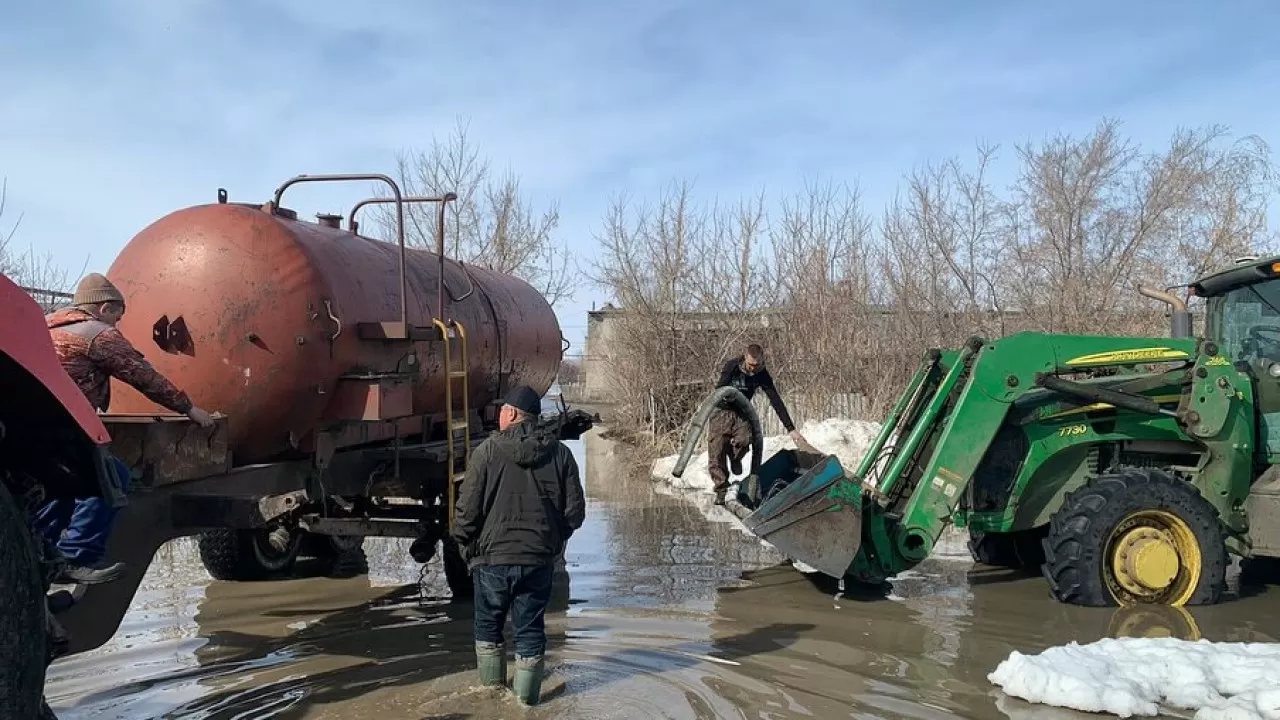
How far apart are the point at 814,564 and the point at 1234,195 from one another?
16.4 metres

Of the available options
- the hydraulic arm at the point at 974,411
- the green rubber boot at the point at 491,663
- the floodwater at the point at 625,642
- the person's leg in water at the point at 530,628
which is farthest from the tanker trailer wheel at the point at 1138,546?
the green rubber boot at the point at 491,663

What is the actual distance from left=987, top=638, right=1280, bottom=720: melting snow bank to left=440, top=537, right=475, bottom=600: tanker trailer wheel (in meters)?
3.77

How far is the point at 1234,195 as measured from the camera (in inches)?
737

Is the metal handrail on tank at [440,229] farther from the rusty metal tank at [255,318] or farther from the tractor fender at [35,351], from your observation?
Answer: the tractor fender at [35,351]

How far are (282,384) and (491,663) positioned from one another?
6.61 feet

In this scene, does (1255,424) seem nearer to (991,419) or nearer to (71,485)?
(991,419)

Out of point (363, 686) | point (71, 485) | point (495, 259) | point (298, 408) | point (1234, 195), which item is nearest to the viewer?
point (71, 485)

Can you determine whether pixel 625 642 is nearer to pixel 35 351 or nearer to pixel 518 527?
pixel 518 527

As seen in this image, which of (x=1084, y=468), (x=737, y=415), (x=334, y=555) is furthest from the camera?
(x=737, y=415)

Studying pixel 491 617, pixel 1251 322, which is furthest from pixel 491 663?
pixel 1251 322

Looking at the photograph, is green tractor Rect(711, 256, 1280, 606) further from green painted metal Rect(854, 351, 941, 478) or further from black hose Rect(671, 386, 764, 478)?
black hose Rect(671, 386, 764, 478)

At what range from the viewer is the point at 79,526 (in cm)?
431

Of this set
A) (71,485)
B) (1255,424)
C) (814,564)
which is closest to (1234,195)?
(1255,424)

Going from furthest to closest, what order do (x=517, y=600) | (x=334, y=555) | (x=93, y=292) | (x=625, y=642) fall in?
(x=334, y=555) < (x=625, y=642) < (x=517, y=600) < (x=93, y=292)
